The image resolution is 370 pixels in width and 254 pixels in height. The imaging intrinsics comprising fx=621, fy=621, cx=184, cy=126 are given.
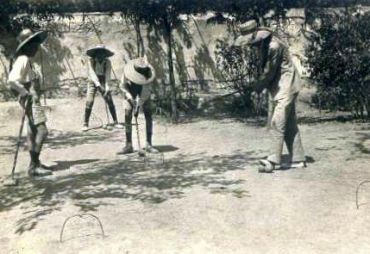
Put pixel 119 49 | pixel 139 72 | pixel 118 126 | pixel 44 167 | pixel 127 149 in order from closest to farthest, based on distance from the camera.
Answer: pixel 44 167, pixel 139 72, pixel 127 149, pixel 118 126, pixel 119 49

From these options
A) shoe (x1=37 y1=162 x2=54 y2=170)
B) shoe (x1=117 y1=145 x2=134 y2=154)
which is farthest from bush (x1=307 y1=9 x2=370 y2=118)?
shoe (x1=37 y1=162 x2=54 y2=170)

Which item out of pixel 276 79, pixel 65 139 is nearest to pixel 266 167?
pixel 276 79

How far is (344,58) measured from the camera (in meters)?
11.4

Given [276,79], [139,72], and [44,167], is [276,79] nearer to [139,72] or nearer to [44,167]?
[139,72]

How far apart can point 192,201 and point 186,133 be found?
503cm

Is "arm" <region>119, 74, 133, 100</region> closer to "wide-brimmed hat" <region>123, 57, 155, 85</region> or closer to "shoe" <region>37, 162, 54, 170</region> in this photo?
"wide-brimmed hat" <region>123, 57, 155, 85</region>

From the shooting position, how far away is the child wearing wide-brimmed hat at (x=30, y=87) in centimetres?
750

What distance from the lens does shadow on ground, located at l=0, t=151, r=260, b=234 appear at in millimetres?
6500

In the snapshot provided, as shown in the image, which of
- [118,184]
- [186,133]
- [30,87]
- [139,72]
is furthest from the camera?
[186,133]

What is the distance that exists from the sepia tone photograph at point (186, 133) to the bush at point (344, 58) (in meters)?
0.03

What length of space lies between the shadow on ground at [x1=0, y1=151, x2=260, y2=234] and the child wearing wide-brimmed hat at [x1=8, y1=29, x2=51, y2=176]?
42 cm

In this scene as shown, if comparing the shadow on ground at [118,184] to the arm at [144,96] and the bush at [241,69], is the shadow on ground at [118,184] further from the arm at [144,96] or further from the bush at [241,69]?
the bush at [241,69]

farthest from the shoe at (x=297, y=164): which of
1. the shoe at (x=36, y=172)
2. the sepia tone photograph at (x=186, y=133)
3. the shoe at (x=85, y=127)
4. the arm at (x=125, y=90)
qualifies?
the shoe at (x=85, y=127)

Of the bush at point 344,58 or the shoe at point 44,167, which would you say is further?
the bush at point 344,58
